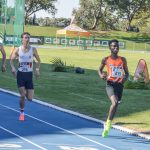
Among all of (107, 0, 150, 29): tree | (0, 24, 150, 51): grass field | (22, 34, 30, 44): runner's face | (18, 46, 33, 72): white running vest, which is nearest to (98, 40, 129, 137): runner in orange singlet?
(22, 34, 30, 44): runner's face

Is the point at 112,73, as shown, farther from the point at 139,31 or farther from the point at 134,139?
the point at 139,31

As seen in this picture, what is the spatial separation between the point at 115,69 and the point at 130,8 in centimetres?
9775

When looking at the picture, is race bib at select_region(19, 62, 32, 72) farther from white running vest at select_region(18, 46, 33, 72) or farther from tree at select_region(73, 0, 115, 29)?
tree at select_region(73, 0, 115, 29)

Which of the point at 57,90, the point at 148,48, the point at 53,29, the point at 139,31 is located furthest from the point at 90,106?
the point at 139,31

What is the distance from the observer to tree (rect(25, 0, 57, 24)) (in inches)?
4200

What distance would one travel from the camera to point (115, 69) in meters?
12.4

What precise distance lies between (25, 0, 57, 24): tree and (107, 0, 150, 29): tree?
11.3m

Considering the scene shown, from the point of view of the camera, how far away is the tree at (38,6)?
10669cm

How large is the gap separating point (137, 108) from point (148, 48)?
70230 mm

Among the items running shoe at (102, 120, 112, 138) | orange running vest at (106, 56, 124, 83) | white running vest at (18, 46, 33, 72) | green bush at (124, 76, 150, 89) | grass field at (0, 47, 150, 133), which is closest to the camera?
running shoe at (102, 120, 112, 138)

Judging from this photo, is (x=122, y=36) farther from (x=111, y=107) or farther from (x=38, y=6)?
(x=111, y=107)

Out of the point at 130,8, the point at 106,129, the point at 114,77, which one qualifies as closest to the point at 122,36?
the point at 130,8

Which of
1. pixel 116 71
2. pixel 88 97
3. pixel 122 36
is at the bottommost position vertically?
pixel 122 36

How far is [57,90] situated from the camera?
2169 cm
